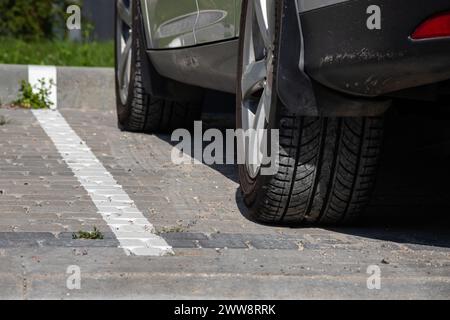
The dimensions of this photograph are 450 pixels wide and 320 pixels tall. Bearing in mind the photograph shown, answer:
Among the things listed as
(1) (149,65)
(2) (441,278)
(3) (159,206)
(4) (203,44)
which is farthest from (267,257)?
(1) (149,65)

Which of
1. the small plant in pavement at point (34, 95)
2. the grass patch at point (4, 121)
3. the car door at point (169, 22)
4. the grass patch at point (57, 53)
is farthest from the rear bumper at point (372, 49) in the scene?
the grass patch at point (57, 53)

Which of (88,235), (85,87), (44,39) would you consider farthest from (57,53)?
(88,235)

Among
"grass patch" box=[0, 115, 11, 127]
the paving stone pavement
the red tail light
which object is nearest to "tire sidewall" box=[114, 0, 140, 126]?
"grass patch" box=[0, 115, 11, 127]

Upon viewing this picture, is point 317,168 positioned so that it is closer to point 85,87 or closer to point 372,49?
point 372,49

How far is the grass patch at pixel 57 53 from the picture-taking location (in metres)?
8.55

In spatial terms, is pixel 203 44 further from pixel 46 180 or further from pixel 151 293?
pixel 151 293

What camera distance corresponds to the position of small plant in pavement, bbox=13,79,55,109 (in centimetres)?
788

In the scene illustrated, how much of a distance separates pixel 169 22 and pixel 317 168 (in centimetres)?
188

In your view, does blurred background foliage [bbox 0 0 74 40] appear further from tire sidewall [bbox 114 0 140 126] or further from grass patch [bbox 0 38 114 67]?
tire sidewall [bbox 114 0 140 126]

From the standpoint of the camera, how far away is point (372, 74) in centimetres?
335

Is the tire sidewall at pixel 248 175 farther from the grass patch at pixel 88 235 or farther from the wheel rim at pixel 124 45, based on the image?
the wheel rim at pixel 124 45

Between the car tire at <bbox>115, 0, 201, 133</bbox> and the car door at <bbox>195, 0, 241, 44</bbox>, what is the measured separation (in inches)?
52.4

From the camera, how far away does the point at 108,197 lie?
177 inches

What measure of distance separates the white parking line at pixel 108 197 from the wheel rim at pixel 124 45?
432 mm
